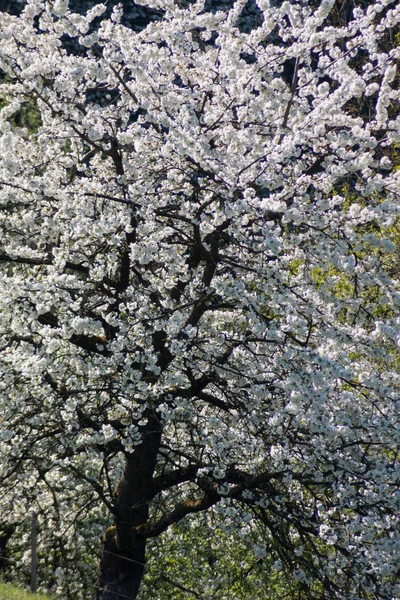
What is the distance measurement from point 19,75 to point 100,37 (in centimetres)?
96

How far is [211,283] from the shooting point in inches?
305

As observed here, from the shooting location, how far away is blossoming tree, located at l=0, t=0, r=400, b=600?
24.7 feet

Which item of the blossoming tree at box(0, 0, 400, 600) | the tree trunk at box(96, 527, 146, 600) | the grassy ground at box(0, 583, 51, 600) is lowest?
the grassy ground at box(0, 583, 51, 600)

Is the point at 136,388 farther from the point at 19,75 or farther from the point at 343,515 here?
the point at 19,75

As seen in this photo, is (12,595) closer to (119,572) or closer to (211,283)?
(119,572)

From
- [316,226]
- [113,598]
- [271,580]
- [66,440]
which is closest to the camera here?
[316,226]

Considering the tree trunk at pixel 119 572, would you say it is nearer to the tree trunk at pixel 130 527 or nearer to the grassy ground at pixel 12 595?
the tree trunk at pixel 130 527

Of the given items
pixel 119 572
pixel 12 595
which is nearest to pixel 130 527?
pixel 119 572

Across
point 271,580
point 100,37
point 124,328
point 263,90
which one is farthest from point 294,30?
point 271,580

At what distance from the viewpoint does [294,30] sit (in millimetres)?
8141

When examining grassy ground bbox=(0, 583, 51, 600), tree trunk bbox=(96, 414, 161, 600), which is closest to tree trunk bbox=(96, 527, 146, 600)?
tree trunk bbox=(96, 414, 161, 600)

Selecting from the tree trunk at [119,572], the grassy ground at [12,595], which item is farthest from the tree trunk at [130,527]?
the grassy ground at [12,595]

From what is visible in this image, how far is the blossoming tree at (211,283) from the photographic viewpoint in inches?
296

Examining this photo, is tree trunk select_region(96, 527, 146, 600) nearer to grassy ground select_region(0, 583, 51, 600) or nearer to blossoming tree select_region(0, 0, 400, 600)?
blossoming tree select_region(0, 0, 400, 600)
